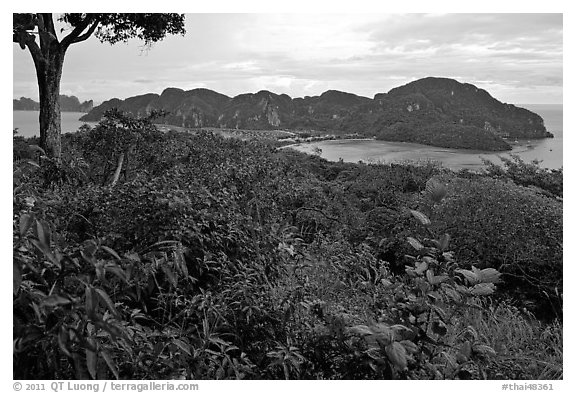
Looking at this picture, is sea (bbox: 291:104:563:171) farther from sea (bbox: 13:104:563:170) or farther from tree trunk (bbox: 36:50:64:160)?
tree trunk (bbox: 36:50:64:160)

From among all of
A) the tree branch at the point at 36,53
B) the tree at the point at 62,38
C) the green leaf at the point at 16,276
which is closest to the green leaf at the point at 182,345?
the green leaf at the point at 16,276

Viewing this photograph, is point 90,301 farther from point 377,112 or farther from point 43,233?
point 377,112

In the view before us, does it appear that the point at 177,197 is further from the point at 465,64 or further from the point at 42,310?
the point at 465,64

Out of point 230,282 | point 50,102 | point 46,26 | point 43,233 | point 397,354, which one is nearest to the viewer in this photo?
point 43,233

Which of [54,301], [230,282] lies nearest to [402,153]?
[230,282]
